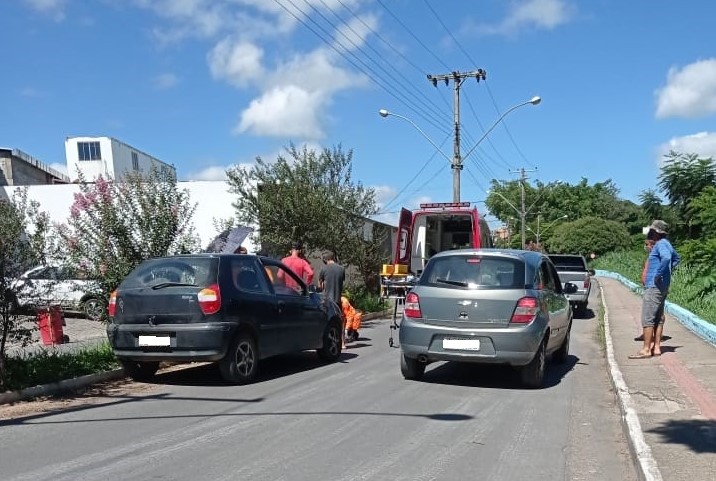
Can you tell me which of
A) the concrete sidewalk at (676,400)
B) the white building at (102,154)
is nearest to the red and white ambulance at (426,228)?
the concrete sidewalk at (676,400)

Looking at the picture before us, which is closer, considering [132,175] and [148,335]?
[148,335]

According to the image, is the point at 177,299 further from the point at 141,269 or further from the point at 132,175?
the point at 132,175

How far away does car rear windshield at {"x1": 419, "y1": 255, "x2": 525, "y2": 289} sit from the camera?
8.27m

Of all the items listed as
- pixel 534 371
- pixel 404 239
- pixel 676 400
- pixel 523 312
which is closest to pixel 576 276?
pixel 404 239

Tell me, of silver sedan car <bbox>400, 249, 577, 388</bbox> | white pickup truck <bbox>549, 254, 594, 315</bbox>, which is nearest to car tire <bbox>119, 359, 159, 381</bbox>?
silver sedan car <bbox>400, 249, 577, 388</bbox>

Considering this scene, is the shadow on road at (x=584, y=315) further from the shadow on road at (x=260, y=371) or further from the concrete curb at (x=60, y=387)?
the concrete curb at (x=60, y=387)

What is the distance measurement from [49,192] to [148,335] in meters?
17.3

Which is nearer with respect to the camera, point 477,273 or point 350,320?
point 477,273

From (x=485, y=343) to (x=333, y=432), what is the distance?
2.56 meters

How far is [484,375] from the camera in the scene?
364 inches

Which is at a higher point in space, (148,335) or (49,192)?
(49,192)

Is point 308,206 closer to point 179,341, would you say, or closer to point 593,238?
point 179,341

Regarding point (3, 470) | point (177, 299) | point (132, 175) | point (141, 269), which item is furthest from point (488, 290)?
point (132, 175)

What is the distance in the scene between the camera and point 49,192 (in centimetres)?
2331
